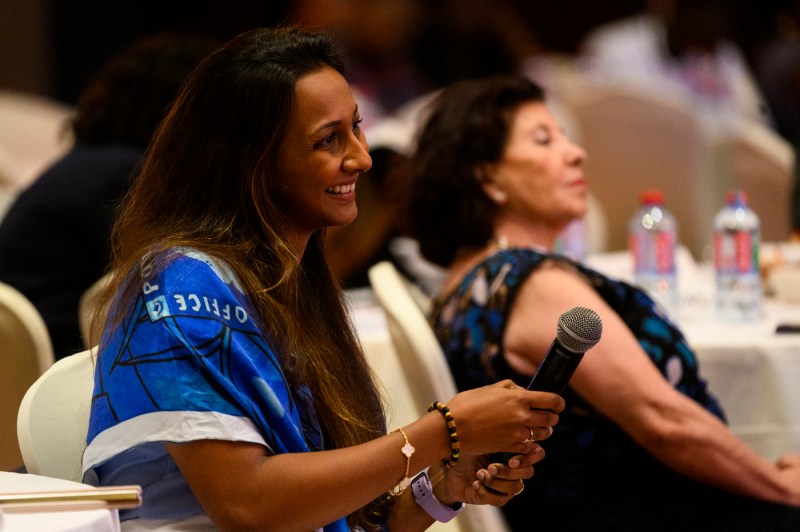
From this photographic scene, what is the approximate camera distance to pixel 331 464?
1423mm

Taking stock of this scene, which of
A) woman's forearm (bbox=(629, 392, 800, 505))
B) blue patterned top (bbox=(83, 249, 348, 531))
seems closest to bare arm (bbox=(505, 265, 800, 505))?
woman's forearm (bbox=(629, 392, 800, 505))

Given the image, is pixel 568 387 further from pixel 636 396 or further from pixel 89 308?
pixel 89 308

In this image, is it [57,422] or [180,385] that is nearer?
[180,385]

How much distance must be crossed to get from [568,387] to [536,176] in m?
0.60

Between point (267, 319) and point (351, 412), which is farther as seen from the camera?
point (351, 412)

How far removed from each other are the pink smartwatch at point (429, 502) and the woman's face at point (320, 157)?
41 centimetres

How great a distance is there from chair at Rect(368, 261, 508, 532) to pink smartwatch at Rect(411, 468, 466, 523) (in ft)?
0.85

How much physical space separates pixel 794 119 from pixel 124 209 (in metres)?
5.59

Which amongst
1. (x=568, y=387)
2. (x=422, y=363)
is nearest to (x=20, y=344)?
(x=422, y=363)

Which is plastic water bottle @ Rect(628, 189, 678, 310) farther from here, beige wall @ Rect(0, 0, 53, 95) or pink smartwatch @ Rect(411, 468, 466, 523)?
beige wall @ Rect(0, 0, 53, 95)

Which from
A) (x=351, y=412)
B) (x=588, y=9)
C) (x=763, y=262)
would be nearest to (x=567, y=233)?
(x=763, y=262)

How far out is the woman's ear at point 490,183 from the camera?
2584 millimetres

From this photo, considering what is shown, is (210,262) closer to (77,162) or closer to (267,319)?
(267,319)

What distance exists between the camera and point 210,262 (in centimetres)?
148
